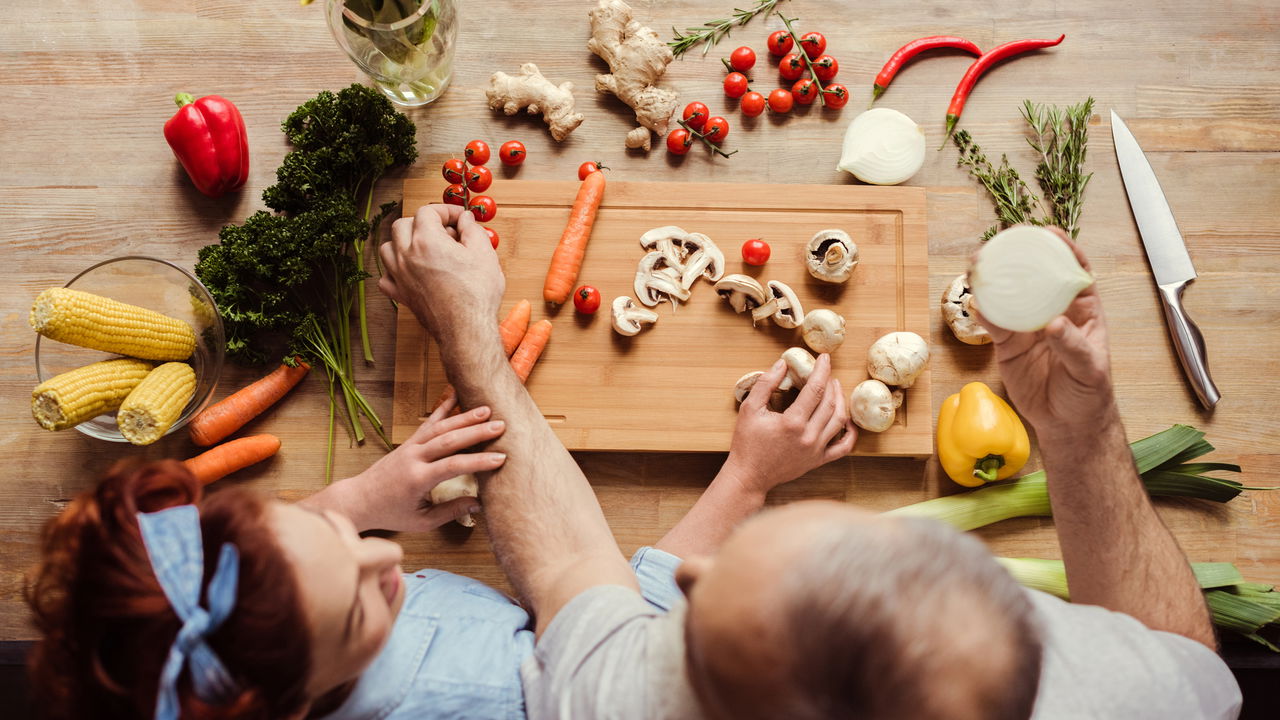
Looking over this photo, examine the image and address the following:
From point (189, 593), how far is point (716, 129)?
1.73 meters

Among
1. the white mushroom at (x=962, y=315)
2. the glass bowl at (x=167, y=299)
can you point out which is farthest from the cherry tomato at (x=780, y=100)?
the glass bowl at (x=167, y=299)

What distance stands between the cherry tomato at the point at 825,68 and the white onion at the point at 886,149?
191 mm

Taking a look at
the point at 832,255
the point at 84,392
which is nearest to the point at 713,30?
the point at 832,255

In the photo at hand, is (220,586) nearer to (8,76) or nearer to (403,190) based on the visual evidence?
(403,190)

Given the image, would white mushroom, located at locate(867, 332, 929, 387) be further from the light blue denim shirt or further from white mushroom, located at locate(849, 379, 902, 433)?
the light blue denim shirt

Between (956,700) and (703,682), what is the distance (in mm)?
316

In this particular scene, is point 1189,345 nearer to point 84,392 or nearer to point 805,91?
point 805,91

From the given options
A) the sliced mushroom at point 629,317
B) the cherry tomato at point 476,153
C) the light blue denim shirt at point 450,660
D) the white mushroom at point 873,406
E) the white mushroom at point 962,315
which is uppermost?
the cherry tomato at point 476,153

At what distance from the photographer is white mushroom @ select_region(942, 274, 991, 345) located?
2.06 meters

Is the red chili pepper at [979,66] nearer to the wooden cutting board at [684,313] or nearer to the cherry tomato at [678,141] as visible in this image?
the wooden cutting board at [684,313]

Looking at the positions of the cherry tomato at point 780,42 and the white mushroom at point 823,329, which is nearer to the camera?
the white mushroom at point 823,329

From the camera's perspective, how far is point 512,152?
215cm

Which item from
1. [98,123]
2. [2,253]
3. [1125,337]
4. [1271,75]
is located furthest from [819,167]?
[2,253]

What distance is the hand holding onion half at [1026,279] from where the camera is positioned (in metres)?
1.59
